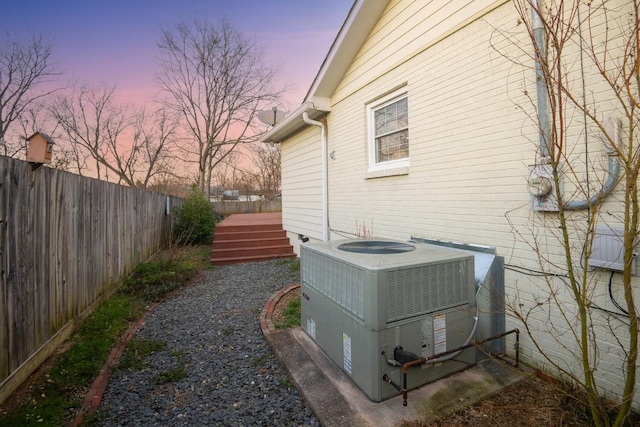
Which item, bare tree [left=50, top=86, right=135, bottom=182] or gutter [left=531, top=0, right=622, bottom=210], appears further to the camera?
bare tree [left=50, top=86, right=135, bottom=182]

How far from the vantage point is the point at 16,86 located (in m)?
15.2

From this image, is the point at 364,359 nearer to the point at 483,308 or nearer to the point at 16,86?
the point at 483,308

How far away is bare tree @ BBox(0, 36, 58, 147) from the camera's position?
48.0 feet

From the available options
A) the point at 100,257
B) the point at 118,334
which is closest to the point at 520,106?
the point at 118,334

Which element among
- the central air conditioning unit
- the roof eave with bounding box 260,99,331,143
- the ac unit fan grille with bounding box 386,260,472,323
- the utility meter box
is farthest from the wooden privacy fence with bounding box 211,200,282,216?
the ac unit fan grille with bounding box 386,260,472,323

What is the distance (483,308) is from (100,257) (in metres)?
4.95

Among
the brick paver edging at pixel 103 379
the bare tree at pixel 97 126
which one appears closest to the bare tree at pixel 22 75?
the bare tree at pixel 97 126

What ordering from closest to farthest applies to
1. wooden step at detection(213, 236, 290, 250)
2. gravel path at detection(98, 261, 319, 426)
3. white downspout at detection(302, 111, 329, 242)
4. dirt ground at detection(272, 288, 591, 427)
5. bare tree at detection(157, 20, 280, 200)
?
dirt ground at detection(272, 288, 591, 427)
gravel path at detection(98, 261, 319, 426)
white downspout at detection(302, 111, 329, 242)
wooden step at detection(213, 236, 290, 250)
bare tree at detection(157, 20, 280, 200)

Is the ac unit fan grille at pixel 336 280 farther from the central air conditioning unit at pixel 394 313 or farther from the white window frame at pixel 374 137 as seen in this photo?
the white window frame at pixel 374 137

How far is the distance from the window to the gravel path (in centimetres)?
297

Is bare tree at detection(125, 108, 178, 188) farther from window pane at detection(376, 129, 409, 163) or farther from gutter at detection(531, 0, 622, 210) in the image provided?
gutter at detection(531, 0, 622, 210)

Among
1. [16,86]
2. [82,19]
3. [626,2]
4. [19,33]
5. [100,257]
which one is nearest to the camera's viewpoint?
[626,2]

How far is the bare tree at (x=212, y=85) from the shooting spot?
2112cm

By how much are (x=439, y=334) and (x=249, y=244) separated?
6.73m
